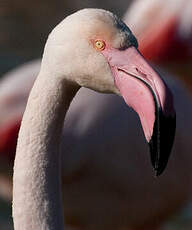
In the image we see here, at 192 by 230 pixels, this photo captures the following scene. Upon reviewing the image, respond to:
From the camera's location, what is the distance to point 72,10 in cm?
920

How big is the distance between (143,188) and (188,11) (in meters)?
1.76

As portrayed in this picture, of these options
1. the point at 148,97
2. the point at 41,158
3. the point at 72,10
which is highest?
the point at 72,10

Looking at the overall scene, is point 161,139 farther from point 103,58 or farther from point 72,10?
point 72,10

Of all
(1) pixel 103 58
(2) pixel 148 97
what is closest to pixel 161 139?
(2) pixel 148 97

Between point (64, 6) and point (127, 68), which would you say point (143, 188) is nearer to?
point (127, 68)

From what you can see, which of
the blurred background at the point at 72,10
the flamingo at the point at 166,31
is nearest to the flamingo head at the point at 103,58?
the blurred background at the point at 72,10

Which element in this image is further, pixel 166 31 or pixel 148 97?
pixel 166 31

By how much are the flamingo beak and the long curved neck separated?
0.14m

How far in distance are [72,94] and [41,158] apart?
6.2 inches

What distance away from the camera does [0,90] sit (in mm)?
4941

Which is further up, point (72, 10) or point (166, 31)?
point (72, 10)

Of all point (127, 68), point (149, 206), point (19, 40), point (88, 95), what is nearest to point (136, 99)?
point (127, 68)

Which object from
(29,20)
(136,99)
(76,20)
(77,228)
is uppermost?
(29,20)

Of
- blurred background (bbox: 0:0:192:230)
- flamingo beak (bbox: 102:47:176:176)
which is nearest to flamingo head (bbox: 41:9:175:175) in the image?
flamingo beak (bbox: 102:47:176:176)
